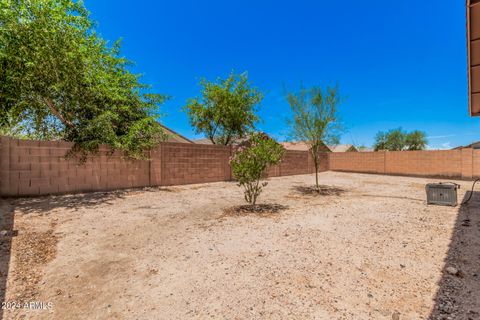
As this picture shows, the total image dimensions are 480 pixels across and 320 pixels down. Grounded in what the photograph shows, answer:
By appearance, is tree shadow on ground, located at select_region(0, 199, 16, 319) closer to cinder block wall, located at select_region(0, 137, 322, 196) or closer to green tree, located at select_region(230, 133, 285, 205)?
cinder block wall, located at select_region(0, 137, 322, 196)

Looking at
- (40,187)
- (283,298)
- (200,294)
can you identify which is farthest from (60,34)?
(283,298)

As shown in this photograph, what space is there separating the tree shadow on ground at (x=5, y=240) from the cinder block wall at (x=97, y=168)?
1.20 meters

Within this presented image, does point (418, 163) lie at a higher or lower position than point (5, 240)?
higher

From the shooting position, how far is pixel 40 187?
287 inches

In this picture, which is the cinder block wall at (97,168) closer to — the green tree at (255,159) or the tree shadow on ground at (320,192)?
the tree shadow on ground at (320,192)

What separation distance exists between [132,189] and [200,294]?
26.5ft

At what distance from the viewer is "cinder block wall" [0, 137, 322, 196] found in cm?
690

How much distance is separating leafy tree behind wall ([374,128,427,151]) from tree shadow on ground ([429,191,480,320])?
37471 millimetres

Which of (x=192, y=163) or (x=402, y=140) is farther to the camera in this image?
(x=402, y=140)

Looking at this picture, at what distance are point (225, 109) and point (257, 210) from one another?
1063 cm

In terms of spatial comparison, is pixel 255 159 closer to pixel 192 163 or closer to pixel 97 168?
pixel 192 163

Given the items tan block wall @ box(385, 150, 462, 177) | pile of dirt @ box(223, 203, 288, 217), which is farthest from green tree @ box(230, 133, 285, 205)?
tan block wall @ box(385, 150, 462, 177)

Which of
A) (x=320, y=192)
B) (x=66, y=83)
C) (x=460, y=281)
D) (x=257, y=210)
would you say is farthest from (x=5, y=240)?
(x=320, y=192)

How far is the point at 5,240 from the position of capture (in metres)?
3.78
